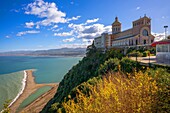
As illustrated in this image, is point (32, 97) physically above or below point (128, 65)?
below

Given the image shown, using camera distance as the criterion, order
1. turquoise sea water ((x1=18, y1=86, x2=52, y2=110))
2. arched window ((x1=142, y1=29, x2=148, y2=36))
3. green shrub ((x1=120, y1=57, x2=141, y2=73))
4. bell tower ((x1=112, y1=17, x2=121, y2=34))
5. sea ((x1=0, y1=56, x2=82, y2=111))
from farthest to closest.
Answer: bell tower ((x1=112, y1=17, x2=121, y2=34)) < sea ((x1=0, y1=56, x2=82, y2=111)) < arched window ((x1=142, y1=29, x2=148, y2=36)) < turquoise sea water ((x1=18, y1=86, x2=52, y2=110)) < green shrub ((x1=120, y1=57, x2=141, y2=73))

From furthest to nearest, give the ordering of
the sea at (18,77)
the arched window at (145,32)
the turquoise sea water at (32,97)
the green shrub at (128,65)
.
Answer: the sea at (18,77) < the arched window at (145,32) < the turquoise sea water at (32,97) < the green shrub at (128,65)

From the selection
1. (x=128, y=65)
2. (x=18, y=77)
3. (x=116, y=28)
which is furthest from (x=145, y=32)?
(x=18, y=77)

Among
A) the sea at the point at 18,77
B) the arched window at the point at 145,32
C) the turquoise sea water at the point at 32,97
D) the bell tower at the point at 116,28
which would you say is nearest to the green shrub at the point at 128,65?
the arched window at the point at 145,32

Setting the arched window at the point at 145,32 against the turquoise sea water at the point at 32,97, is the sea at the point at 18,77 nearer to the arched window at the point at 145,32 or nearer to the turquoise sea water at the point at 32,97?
the turquoise sea water at the point at 32,97

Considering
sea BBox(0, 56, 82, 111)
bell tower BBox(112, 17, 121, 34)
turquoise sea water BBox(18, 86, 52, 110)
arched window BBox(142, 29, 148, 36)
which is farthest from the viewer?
bell tower BBox(112, 17, 121, 34)

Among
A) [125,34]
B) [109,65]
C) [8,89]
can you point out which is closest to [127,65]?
[109,65]

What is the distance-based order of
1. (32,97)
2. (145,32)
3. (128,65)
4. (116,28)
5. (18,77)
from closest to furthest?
(128,65), (145,32), (32,97), (116,28), (18,77)

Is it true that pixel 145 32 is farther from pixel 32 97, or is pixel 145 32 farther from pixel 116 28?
pixel 32 97

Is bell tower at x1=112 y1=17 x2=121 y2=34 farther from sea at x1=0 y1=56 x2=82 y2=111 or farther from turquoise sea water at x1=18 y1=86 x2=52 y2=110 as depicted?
turquoise sea water at x1=18 y1=86 x2=52 y2=110

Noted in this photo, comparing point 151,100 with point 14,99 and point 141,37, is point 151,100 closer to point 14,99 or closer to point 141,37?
point 141,37

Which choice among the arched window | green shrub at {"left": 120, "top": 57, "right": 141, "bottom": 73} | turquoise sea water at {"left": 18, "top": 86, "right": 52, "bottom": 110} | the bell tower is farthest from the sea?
the arched window

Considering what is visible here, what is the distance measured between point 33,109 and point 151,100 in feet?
76.8

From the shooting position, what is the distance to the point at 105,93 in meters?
5.87
